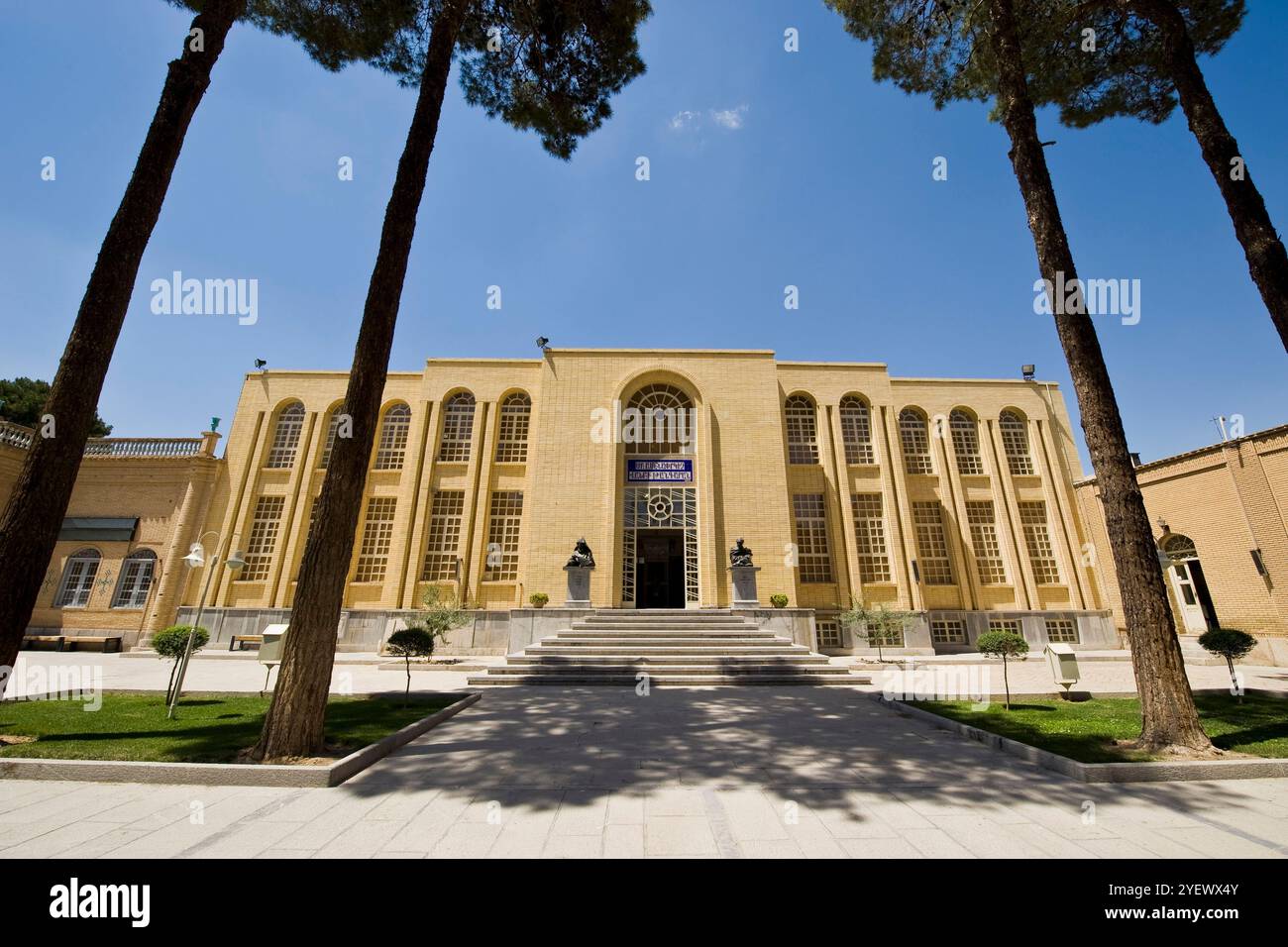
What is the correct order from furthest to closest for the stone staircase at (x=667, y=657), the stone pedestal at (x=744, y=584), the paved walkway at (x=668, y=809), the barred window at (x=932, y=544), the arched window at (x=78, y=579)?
1. the barred window at (x=932, y=544)
2. the arched window at (x=78, y=579)
3. the stone pedestal at (x=744, y=584)
4. the stone staircase at (x=667, y=657)
5. the paved walkway at (x=668, y=809)

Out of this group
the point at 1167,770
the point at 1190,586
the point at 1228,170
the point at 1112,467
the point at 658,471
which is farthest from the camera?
the point at 658,471

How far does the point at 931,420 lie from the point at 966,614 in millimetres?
8242

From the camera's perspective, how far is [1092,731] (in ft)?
20.3

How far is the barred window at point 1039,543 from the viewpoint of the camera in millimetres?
19531

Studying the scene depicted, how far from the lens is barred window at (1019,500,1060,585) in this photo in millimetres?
19531

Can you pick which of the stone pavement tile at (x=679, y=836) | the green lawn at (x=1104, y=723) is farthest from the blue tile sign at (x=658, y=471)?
the stone pavement tile at (x=679, y=836)

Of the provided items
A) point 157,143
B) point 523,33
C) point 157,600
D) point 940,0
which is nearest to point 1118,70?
point 940,0

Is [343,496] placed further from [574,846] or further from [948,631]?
[948,631]

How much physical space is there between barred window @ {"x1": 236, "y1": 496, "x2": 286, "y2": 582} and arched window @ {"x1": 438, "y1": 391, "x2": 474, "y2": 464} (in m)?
7.09

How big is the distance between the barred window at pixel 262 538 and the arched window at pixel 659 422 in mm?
14952

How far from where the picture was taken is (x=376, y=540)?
19.5 meters

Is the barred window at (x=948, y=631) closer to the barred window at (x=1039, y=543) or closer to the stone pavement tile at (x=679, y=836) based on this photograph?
the barred window at (x=1039, y=543)

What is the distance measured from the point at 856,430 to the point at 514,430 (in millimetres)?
14835

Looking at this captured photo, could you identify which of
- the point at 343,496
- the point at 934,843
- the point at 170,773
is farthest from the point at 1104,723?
the point at 170,773
